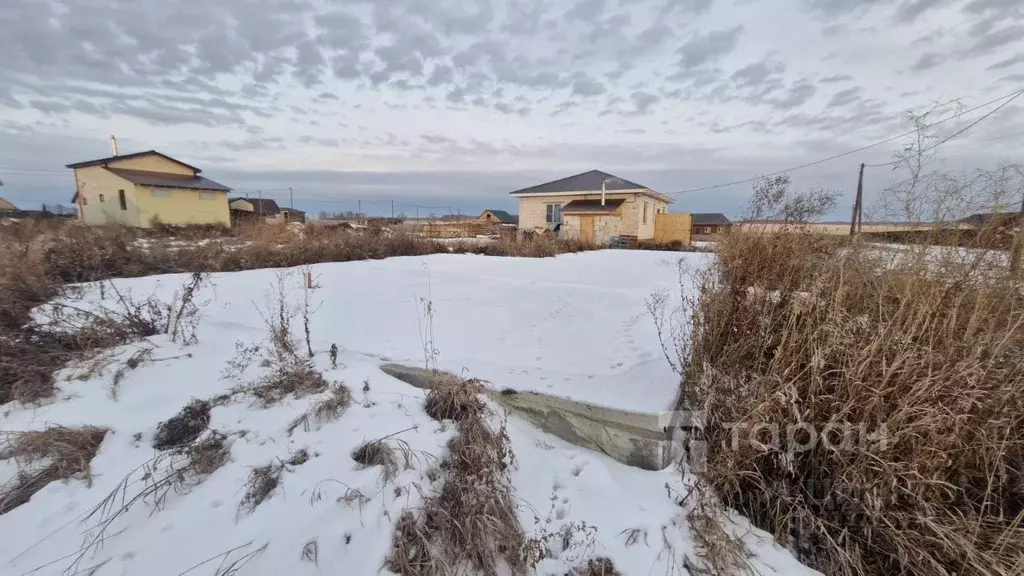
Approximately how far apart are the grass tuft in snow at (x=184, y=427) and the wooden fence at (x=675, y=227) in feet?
60.0

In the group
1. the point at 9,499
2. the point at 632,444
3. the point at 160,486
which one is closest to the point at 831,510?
the point at 632,444

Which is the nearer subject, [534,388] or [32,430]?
[32,430]

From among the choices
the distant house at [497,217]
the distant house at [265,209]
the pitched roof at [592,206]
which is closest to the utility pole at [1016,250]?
the pitched roof at [592,206]

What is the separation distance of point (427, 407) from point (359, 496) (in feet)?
2.47

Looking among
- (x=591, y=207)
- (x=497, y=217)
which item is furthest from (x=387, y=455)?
(x=497, y=217)

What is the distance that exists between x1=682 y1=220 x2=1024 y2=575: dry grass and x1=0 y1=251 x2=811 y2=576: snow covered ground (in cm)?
31

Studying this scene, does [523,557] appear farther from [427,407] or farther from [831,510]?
[831,510]

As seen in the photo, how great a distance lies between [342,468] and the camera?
2.27 metres

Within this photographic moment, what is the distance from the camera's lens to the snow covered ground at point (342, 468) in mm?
1836

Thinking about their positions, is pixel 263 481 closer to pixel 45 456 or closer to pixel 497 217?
pixel 45 456

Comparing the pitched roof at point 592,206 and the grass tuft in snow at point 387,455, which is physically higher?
the pitched roof at point 592,206

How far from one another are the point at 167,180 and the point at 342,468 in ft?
79.6

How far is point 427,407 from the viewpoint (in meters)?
2.76

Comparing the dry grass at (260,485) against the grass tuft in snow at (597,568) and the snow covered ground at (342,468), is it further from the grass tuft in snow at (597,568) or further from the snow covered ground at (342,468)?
the grass tuft in snow at (597,568)
